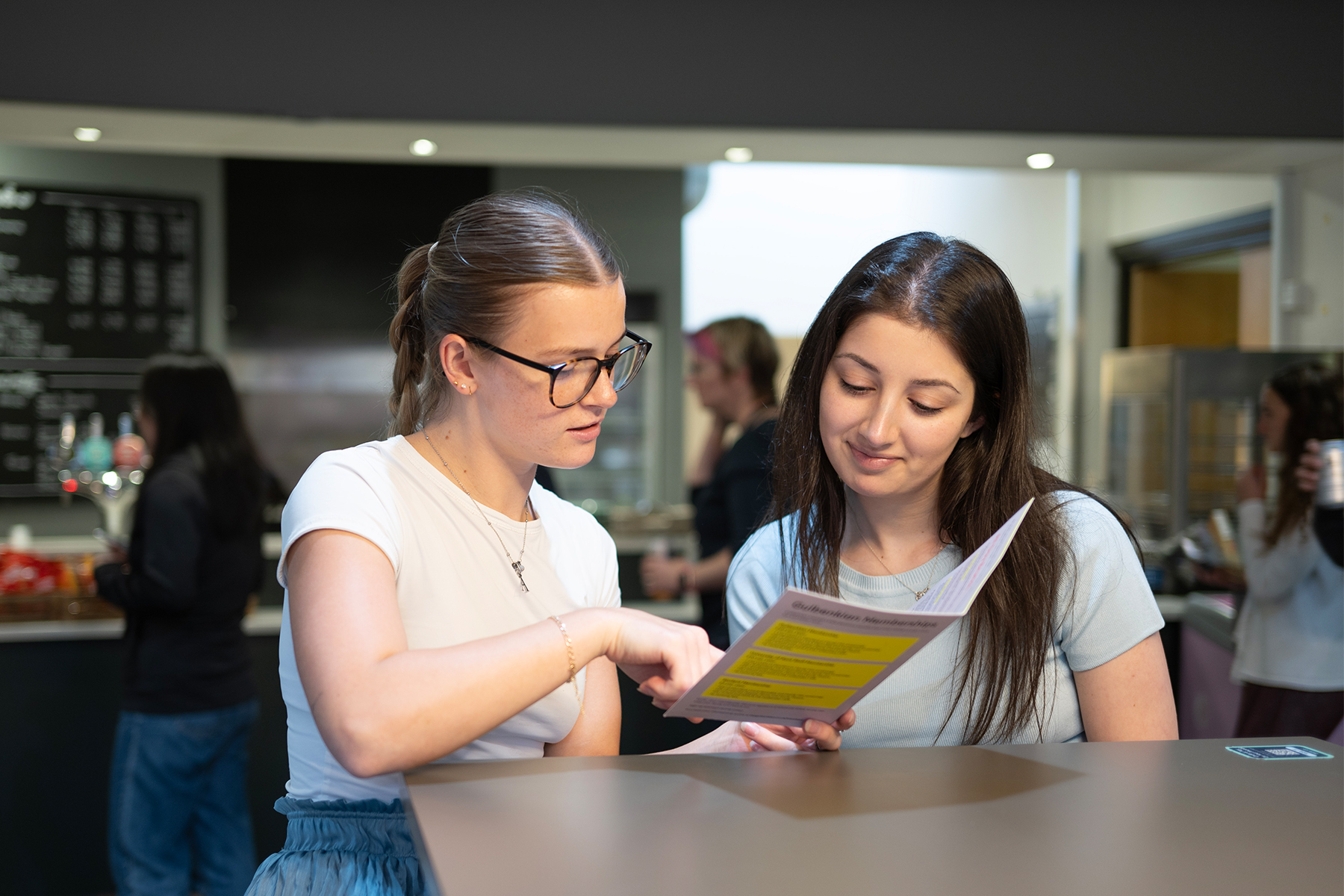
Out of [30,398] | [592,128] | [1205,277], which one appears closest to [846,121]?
[592,128]

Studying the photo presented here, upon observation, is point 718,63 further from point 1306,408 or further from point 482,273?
point 482,273

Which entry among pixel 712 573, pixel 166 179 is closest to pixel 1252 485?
pixel 712 573

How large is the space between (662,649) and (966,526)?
0.62m

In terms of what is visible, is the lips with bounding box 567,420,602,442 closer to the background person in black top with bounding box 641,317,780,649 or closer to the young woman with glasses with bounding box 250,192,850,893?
the young woman with glasses with bounding box 250,192,850,893

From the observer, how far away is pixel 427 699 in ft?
2.97

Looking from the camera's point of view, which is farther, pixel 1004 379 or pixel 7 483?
pixel 7 483

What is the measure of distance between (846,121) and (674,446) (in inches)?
129

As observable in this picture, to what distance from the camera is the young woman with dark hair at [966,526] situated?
1.32 meters

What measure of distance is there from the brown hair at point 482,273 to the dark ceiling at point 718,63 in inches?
76.6

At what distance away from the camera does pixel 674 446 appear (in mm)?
6363

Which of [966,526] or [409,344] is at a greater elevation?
[409,344]

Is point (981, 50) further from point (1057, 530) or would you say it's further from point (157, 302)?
point (157, 302)

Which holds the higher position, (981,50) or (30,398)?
(981,50)

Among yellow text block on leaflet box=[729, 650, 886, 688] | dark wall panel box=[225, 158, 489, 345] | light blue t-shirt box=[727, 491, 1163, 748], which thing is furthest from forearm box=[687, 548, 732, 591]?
dark wall panel box=[225, 158, 489, 345]
